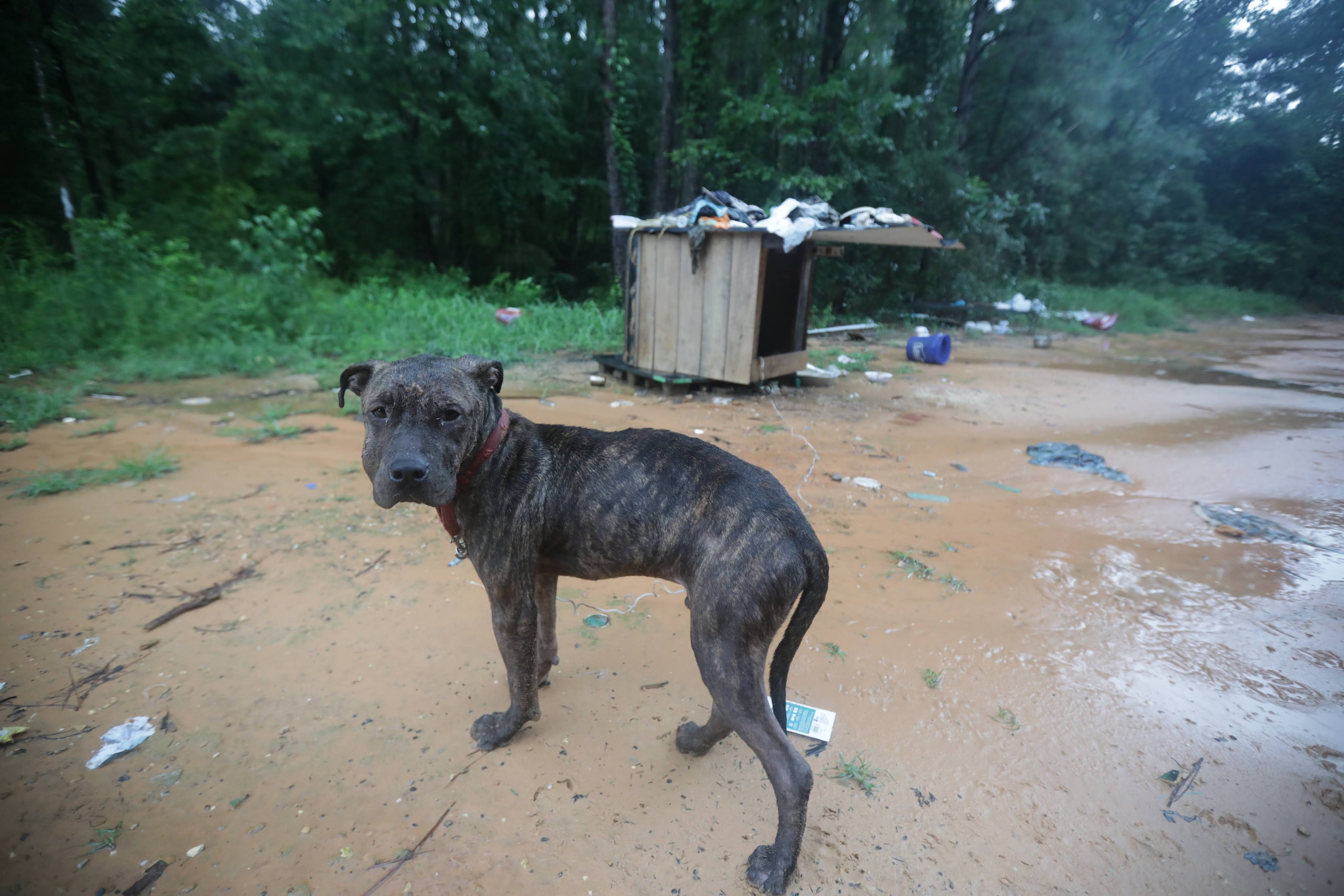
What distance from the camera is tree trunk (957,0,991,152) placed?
59.7ft

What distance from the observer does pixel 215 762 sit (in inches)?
96.5

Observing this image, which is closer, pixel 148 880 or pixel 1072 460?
pixel 148 880

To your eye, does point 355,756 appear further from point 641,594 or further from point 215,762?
point 641,594

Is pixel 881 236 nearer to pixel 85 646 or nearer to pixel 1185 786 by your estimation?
pixel 1185 786

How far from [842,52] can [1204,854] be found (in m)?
16.7

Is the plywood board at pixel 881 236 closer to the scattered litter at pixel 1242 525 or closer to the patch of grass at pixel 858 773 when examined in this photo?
the scattered litter at pixel 1242 525

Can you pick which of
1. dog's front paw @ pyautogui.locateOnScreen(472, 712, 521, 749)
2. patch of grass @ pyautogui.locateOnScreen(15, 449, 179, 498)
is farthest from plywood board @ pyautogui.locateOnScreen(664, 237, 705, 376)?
dog's front paw @ pyautogui.locateOnScreen(472, 712, 521, 749)

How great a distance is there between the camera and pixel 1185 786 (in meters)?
2.51

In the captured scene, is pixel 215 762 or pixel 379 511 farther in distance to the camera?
pixel 379 511

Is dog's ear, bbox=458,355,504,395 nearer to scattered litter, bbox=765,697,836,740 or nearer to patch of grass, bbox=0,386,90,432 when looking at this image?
scattered litter, bbox=765,697,836,740

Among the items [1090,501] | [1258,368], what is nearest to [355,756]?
[1090,501]

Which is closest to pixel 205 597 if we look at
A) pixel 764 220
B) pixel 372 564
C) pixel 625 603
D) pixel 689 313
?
pixel 372 564

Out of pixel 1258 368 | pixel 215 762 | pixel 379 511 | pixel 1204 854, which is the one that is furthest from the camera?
pixel 1258 368

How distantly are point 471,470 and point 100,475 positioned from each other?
428 centimetres
